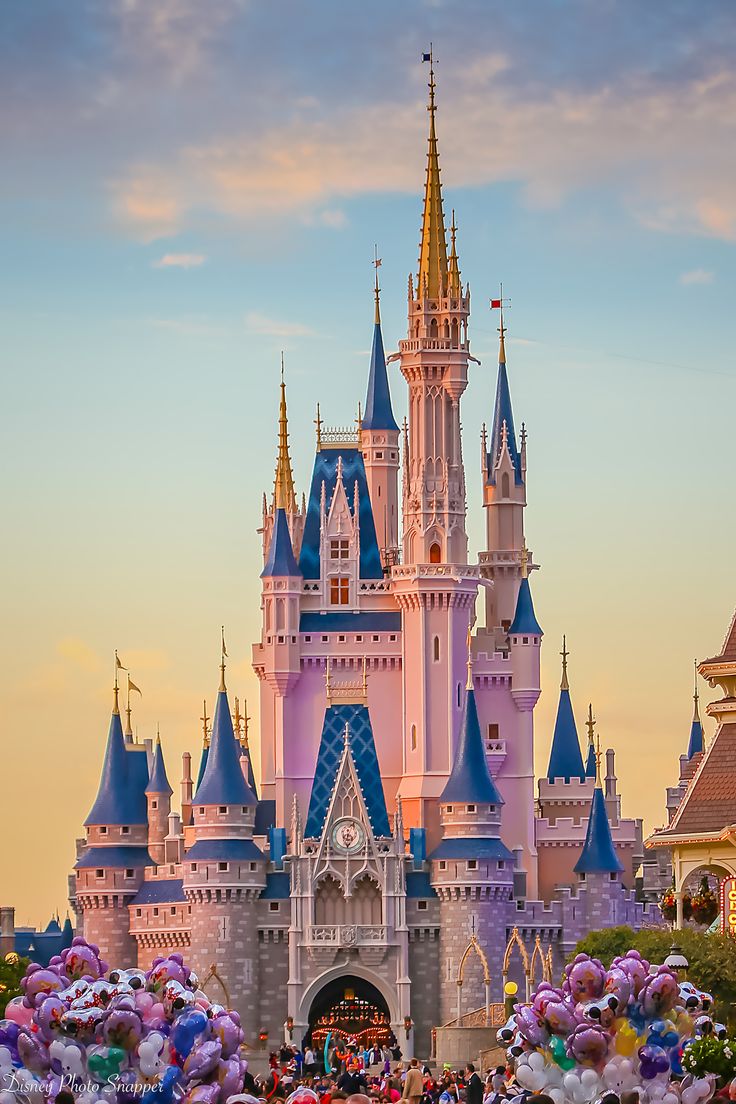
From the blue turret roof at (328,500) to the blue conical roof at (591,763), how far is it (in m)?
11.2

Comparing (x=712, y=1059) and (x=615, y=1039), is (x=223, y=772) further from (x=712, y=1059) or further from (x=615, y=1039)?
(x=712, y=1059)

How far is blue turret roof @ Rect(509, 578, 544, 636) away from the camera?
411ft

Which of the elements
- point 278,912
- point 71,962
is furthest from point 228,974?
point 71,962

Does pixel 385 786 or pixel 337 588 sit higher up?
pixel 337 588

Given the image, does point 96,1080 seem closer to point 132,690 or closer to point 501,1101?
point 501,1101

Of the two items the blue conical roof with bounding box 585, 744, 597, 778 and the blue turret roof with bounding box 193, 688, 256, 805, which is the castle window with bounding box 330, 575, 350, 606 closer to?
the blue turret roof with bounding box 193, 688, 256, 805

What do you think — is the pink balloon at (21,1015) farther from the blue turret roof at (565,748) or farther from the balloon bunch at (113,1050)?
the blue turret roof at (565,748)

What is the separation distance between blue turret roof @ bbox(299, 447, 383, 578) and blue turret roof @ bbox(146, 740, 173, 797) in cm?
868

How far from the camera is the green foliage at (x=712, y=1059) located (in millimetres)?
50562

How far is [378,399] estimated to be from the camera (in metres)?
128

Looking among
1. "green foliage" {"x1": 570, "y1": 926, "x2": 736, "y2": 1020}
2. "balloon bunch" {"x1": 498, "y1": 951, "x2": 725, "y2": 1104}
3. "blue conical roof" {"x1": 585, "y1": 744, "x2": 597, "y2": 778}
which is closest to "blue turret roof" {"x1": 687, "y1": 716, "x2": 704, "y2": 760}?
"blue conical roof" {"x1": 585, "y1": 744, "x2": 597, "y2": 778}

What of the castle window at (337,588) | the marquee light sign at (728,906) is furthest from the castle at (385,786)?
the marquee light sign at (728,906)

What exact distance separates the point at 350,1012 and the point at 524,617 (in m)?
17.0

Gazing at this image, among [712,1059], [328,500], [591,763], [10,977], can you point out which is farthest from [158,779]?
[712,1059]
